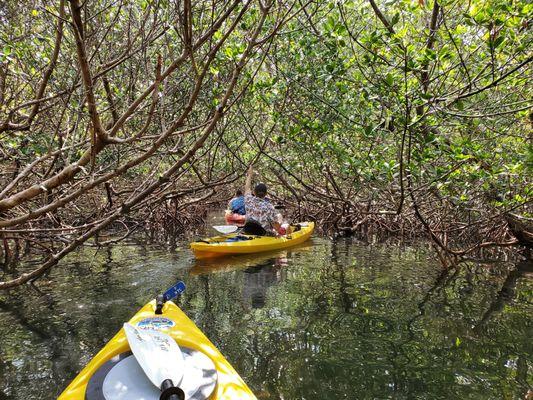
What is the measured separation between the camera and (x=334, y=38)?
13.8 ft

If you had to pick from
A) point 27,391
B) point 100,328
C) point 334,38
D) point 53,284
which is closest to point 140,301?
point 100,328

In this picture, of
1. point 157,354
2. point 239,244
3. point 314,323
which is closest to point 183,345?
point 157,354

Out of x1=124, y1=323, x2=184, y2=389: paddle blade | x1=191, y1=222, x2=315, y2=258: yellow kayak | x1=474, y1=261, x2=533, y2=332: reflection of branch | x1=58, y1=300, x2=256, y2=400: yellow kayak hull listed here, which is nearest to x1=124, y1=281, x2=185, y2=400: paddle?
x1=124, y1=323, x2=184, y2=389: paddle blade

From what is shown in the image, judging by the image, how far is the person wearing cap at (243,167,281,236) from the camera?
7.37m

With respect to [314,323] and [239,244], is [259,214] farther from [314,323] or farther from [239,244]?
[314,323]

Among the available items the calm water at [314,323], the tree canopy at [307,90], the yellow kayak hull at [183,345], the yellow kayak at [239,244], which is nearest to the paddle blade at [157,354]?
the yellow kayak hull at [183,345]

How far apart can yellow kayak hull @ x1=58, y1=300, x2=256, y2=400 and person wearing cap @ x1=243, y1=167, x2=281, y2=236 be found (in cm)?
426

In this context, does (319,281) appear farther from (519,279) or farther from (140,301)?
(519,279)

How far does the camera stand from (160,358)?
89.0 inches

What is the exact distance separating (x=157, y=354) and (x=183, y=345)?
354mm

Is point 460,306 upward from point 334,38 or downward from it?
downward

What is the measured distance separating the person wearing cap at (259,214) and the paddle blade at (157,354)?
4.84 meters

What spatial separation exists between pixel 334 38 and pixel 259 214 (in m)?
4.10

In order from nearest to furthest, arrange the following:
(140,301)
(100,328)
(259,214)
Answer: (100,328) < (140,301) < (259,214)
